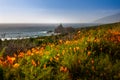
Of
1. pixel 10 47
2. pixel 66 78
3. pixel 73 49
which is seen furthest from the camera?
pixel 10 47

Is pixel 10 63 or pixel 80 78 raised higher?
pixel 10 63

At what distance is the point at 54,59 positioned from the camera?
6480mm

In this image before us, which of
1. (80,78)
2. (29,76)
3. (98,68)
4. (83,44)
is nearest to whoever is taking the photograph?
(29,76)

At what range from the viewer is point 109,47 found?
810cm

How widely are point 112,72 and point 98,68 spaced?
32 centimetres

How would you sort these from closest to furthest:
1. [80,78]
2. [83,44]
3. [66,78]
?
[66,78], [80,78], [83,44]

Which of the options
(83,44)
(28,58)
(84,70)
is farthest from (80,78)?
(83,44)

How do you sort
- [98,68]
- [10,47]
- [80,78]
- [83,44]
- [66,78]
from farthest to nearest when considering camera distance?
[10,47], [83,44], [98,68], [80,78], [66,78]

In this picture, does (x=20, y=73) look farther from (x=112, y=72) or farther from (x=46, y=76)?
(x=112, y=72)

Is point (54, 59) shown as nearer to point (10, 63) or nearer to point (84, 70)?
point (84, 70)

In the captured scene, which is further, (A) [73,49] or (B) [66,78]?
(A) [73,49]

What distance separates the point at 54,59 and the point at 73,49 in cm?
100

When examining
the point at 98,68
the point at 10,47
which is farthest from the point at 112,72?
the point at 10,47

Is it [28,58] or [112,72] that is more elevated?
[28,58]
